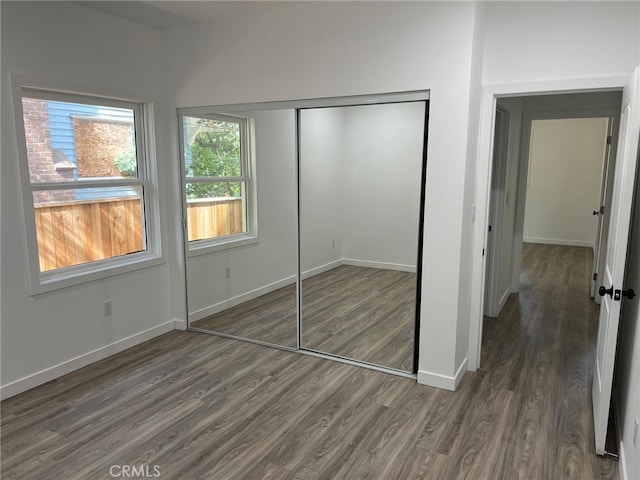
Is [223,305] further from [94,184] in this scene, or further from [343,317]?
[94,184]

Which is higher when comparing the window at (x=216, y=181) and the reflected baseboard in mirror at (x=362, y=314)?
the window at (x=216, y=181)

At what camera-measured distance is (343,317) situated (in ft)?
13.3

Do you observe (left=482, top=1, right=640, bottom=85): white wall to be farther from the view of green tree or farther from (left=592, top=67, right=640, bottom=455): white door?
the view of green tree

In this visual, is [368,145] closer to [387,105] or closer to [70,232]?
[387,105]

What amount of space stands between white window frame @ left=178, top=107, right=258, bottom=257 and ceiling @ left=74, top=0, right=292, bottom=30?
2.37 ft

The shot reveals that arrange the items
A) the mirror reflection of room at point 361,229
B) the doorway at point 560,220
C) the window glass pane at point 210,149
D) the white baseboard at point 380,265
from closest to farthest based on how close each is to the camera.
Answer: the mirror reflection of room at point 361,229 < the white baseboard at point 380,265 < the window glass pane at point 210,149 < the doorway at point 560,220

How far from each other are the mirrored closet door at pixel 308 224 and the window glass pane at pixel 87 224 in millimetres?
480

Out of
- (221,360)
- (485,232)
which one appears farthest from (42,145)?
(485,232)

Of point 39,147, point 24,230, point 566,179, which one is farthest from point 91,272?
point 566,179

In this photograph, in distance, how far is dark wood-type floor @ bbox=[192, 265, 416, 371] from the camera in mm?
3602

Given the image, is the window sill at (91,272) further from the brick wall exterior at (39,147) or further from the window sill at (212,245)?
the brick wall exterior at (39,147)

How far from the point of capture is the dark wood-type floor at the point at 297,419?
2.32 m

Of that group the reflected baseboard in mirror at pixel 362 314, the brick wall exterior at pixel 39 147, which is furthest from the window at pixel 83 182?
the reflected baseboard in mirror at pixel 362 314

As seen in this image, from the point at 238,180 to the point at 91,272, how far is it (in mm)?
1419
